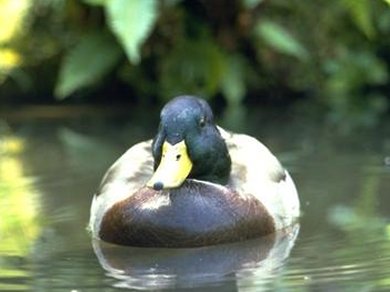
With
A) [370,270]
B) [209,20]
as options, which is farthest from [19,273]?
[209,20]

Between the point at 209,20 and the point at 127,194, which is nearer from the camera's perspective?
the point at 127,194

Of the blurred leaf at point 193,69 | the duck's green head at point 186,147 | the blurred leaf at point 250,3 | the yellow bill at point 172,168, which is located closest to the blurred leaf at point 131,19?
the blurred leaf at point 250,3

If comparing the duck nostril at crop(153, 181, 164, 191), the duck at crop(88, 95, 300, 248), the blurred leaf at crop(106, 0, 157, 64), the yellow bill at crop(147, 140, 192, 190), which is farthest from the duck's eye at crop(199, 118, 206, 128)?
the blurred leaf at crop(106, 0, 157, 64)

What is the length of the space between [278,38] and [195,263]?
16.7 ft

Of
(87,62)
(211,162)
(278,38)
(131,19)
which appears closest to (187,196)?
(211,162)

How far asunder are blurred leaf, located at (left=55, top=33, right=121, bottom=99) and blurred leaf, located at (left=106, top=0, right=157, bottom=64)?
936 millimetres

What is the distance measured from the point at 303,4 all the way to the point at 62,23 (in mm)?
1974

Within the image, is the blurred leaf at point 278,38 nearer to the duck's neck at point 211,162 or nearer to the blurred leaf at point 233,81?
the blurred leaf at point 233,81

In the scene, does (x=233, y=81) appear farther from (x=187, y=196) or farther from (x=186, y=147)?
(x=187, y=196)

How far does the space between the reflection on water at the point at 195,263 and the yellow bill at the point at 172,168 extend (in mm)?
296

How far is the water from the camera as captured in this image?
195 inches

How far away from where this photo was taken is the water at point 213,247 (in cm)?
495

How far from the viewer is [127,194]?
5859mm

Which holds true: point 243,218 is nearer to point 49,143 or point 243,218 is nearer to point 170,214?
point 170,214
